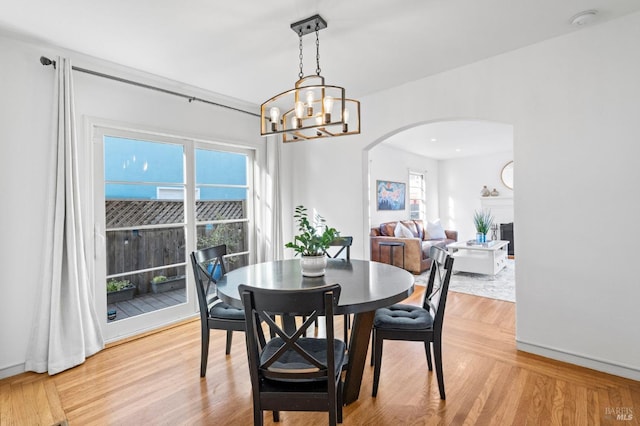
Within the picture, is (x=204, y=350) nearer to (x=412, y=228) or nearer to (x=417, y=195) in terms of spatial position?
(x=412, y=228)

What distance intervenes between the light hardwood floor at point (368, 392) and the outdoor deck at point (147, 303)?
38cm

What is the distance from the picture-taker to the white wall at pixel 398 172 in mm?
6652

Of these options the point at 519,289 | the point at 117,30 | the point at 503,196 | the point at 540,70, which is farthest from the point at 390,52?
the point at 503,196

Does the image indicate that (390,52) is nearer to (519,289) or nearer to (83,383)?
(519,289)

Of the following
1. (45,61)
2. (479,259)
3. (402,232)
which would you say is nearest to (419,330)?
(45,61)

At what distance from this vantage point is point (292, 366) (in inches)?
62.1

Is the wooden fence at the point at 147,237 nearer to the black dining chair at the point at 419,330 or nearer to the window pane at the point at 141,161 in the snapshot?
the window pane at the point at 141,161

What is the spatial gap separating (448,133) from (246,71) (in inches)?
161

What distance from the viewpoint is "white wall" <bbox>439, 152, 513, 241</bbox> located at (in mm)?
8156

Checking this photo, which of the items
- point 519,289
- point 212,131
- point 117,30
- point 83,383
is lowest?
point 83,383

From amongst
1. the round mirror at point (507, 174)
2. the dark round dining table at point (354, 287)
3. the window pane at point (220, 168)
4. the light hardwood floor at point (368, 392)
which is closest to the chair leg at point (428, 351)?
the light hardwood floor at point (368, 392)

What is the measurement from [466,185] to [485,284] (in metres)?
4.47

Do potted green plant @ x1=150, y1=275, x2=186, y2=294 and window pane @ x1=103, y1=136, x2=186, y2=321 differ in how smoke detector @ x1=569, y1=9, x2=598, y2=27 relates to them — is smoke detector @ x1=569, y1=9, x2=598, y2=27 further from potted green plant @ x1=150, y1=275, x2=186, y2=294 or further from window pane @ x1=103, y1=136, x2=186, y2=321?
potted green plant @ x1=150, y1=275, x2=186, y2=294

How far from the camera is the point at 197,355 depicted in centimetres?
278
